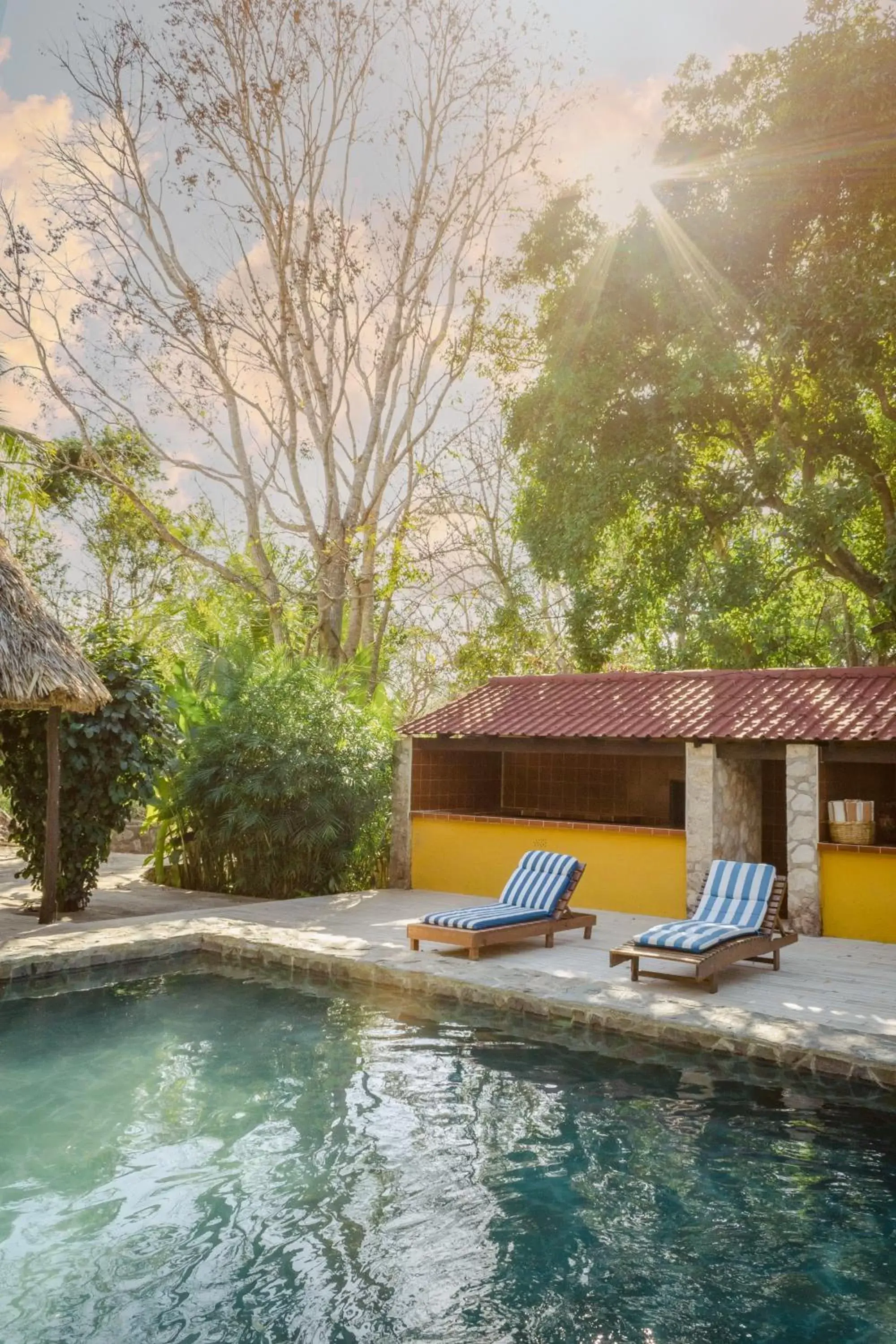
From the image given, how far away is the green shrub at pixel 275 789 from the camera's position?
13.7m

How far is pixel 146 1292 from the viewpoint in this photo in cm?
453

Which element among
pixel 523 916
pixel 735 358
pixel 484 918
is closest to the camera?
pixel 484 918

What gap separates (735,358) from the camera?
17.2m

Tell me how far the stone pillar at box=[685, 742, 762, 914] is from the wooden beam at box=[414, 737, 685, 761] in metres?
0.44

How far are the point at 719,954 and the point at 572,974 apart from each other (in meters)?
1.28

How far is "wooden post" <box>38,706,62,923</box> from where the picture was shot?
11.0m

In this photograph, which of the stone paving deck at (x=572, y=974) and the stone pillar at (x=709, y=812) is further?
the stone pillar at (x=709, y=812)

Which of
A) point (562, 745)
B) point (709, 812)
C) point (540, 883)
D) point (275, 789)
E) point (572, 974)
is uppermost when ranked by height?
point (562, 745)

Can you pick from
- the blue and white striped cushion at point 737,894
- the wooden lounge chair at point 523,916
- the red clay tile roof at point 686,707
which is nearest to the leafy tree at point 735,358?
the red clay tile roof at point 686,707

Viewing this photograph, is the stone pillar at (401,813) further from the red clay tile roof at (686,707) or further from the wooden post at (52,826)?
the wooden post at (52,826)

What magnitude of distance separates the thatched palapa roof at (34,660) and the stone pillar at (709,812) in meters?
6.80

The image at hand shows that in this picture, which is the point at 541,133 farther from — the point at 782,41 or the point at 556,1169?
the point at 556,1169

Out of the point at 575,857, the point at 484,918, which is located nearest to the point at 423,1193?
the point at 484,918

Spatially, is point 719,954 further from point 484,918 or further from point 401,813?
point 401,813
